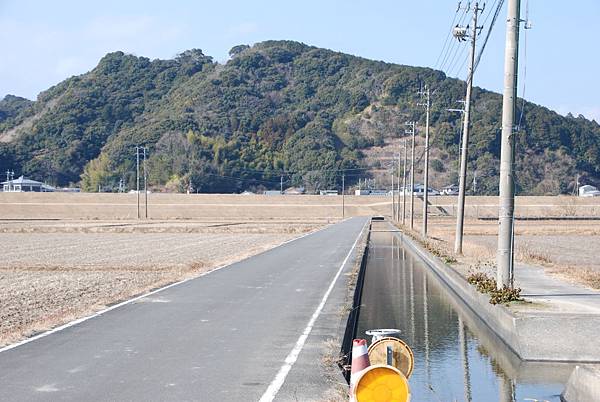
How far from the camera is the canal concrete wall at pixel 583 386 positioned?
8.49 meters

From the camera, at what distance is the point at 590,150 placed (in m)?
154

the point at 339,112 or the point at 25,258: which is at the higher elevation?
the point at 339,112

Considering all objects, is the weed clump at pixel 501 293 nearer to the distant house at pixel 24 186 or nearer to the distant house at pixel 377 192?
the distant house at pixel 377 192

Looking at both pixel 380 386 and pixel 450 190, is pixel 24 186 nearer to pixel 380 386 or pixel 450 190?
pixel 450 190

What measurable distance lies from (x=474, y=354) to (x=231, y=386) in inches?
208

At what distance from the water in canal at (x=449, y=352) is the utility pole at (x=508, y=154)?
1.36m

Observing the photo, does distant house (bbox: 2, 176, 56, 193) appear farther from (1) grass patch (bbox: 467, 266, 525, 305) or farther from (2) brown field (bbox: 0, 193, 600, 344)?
(1) grass patch (bbox: 467, 266, 525, 305)

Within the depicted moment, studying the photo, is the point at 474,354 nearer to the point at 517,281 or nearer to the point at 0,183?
the point at 517,281

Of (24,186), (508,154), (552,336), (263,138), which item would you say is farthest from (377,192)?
(552,336)

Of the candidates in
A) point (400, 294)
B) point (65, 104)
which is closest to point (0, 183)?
point (65, 104)

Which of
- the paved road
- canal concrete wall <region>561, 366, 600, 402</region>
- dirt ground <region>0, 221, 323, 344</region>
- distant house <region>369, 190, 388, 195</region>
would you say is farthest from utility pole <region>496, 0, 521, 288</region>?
distant house <region>369, 190, 388, 195</region>

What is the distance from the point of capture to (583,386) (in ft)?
28.9

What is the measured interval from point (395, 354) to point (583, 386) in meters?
2.13

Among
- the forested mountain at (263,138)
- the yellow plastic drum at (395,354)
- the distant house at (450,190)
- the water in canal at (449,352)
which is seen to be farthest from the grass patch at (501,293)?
the distant house at (450,190)
